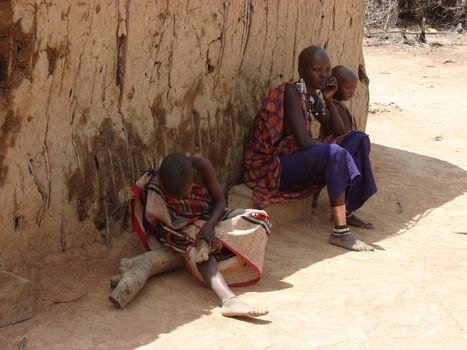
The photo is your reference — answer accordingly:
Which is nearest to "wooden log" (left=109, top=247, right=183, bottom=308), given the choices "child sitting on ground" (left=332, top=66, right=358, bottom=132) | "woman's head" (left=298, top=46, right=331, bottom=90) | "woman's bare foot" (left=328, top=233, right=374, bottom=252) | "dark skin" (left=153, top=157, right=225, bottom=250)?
"dark skin" (left=153, top=157, right=225, bottom=250)

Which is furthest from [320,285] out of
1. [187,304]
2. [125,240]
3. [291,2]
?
[291,2]

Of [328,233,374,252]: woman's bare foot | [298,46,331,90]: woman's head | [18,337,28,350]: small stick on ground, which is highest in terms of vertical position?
[298,46,331,90]: woman's head

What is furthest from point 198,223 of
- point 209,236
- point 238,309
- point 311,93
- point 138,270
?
point 311,93

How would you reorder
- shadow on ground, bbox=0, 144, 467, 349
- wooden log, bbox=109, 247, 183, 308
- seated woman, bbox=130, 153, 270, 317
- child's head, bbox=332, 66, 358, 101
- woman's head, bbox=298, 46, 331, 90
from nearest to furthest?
shadow on ground, bbox=0, 144, 467, 349, wooden log, bbox=109, 247, 183, 308, seated woman, bbox=130, 153, 270, 317, woman's head, bbox=298, 46, 331, 90, child's head, bbox=332, 66, 358, 101

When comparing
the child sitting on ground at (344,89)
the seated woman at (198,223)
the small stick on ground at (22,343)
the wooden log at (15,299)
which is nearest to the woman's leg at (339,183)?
the child sitting on ground at (344,89)

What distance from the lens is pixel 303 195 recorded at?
17.6 feet

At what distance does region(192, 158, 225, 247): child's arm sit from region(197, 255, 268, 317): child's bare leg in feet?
0.47

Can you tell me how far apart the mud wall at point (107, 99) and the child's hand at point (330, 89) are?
462 millimetres

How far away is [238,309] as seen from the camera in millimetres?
3668

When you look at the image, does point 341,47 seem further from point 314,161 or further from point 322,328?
point 322,328

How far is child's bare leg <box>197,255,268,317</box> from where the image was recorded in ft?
12.0

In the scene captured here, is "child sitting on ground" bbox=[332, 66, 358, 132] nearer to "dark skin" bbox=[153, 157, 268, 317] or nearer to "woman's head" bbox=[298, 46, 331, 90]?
"woman's head" bbox=[298, 46, 331, 90]

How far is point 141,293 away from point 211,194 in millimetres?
682

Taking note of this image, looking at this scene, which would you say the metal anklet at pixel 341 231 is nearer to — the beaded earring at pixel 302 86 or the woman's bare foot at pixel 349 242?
the woman's bare foot at pixel 349 242
